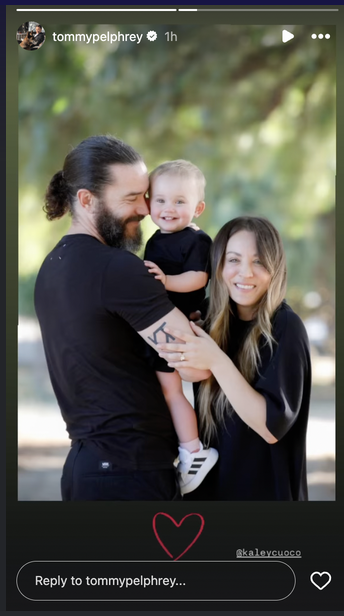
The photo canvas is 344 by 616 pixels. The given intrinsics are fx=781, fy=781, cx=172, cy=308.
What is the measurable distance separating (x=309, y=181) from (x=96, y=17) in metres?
2.56

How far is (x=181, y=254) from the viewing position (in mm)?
2820

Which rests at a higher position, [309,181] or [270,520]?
[309,181]

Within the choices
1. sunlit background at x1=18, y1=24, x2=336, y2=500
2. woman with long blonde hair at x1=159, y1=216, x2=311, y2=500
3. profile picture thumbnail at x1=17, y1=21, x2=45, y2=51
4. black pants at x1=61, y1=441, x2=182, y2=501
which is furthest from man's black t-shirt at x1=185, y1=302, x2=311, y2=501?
profile picture thumbnail at x1=17, y1=21, x2=45, y2=51

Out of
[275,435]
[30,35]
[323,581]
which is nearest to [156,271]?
[275,435]

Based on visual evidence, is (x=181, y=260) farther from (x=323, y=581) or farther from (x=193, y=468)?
(x=323, y=581)

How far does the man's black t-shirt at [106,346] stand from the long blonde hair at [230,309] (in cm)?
18

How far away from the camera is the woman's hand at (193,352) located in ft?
8.46

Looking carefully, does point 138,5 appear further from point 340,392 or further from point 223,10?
point 340,392

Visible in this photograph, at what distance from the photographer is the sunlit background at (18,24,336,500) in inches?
126

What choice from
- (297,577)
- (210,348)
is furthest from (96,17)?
(297,577)

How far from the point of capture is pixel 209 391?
277 centimetres

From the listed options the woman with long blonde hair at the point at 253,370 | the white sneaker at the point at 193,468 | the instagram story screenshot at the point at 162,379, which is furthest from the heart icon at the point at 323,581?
the white sneaker at the point at 193,468

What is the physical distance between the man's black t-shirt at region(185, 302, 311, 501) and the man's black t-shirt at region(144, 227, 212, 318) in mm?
249

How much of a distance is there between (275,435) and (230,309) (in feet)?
1.59
